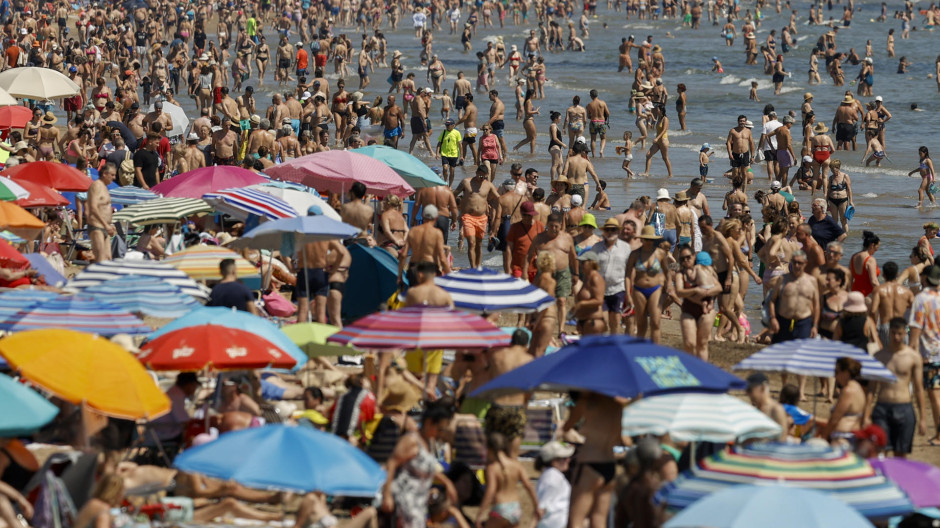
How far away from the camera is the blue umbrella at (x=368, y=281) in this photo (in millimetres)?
14055

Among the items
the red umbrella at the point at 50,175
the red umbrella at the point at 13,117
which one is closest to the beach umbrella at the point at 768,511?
the red umbrella at the point at 50,175

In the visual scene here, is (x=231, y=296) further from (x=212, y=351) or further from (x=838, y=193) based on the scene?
(x=838, y=193)

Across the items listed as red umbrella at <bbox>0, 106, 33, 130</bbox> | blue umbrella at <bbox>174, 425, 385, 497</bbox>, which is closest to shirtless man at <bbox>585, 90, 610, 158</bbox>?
red umbrella at <bbox>0, 106, 33, 130</bbox>

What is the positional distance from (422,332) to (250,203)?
496cm

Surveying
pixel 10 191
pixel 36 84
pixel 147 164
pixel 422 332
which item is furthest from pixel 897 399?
pixel 36 84

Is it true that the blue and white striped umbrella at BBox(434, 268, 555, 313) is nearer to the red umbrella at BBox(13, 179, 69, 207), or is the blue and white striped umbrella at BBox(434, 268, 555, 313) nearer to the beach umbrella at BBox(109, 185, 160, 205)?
the red umbrella at BBox(13, 179, 69, 207)

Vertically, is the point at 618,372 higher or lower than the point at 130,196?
higher

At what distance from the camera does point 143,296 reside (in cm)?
1014

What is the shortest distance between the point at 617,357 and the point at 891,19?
204 ft

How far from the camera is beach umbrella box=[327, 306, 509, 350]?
8.91 meters

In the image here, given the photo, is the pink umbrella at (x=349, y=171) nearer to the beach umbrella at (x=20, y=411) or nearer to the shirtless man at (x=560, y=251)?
the shirtless man at (x=560, y=251)

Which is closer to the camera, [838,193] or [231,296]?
[231,296]

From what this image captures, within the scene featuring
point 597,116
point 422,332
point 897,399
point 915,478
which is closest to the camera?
point 915,478

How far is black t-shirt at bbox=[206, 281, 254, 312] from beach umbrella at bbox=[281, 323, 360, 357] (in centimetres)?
Result: 103
